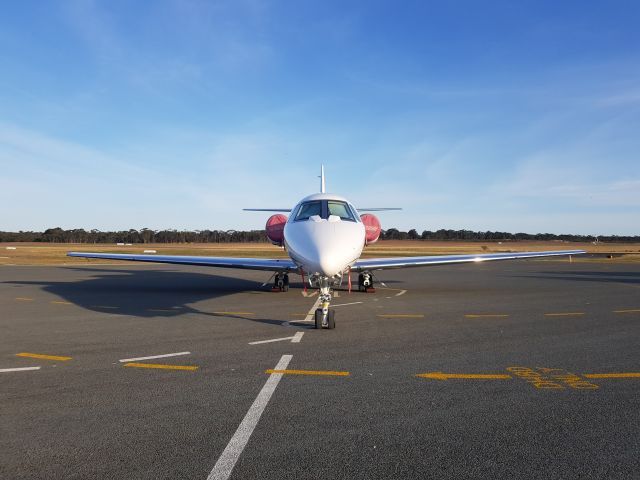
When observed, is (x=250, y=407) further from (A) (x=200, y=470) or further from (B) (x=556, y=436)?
(B) (x=556, y=436)

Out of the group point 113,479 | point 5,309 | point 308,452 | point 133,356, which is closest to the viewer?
point 113,479

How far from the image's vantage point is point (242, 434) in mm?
3961

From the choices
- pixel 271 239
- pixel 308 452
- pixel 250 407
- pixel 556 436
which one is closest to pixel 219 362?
pixel 250 407

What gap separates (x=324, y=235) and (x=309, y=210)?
6.07ft

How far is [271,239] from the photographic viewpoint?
60.8ft

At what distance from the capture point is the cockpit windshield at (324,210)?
10.8m

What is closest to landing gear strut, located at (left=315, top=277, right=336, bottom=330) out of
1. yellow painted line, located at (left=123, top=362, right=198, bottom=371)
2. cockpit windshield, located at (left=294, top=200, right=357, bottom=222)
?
cockpit windshield, located at (left=294, top=200, right=357, bottom=222)

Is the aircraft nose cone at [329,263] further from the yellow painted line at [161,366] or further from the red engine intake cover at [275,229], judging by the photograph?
the red engine intake cover at [275,229]

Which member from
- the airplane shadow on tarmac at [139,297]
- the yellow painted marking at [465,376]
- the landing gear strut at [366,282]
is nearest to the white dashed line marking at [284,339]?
the airplane shadow on tarmac at [139,297]

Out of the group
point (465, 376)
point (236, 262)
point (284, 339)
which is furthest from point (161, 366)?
point (236, 262)

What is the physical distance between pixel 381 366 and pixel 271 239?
12747mm

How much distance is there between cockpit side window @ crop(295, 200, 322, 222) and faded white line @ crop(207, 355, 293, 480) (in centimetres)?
554

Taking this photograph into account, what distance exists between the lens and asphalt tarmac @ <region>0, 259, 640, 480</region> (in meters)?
3.47

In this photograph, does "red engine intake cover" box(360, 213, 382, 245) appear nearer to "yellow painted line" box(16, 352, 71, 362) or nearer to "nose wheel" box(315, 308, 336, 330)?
"nose wheel" box(315, 308, 336, 330)
